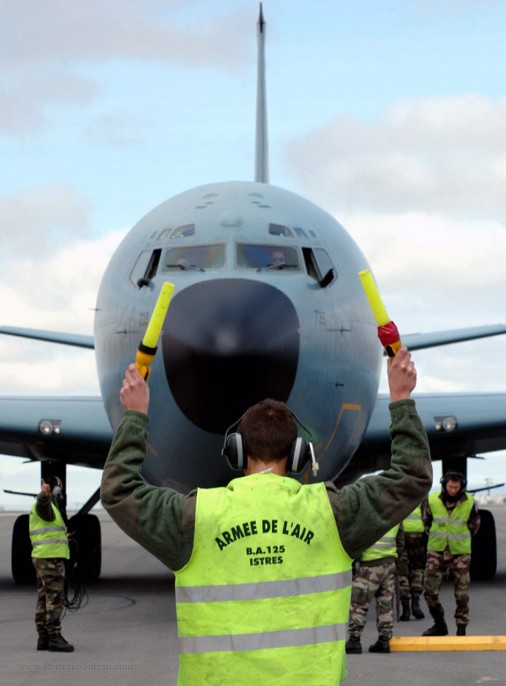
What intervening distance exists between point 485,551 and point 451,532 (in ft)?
19.5

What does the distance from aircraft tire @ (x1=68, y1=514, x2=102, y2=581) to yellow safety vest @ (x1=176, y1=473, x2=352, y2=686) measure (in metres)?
13.1

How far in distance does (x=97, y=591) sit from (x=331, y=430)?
19.5 feet

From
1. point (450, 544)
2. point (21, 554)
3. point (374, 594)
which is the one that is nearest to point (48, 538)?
point (374, 594)

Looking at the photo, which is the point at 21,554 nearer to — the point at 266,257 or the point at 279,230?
the point at 279,230

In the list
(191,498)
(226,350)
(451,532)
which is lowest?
(451,532)

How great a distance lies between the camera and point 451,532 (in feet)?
36.6

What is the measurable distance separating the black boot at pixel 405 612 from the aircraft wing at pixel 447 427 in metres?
2.32

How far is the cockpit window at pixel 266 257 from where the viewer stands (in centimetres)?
1074

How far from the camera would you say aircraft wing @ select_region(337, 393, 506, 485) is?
1480 cm

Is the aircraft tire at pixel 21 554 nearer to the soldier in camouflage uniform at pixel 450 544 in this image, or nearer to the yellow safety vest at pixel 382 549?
the soldier in camouflage uniform at pixel 450 544

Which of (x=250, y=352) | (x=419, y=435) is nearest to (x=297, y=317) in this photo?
(x=250, y=352)

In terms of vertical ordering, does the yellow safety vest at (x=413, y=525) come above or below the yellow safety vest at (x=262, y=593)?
below

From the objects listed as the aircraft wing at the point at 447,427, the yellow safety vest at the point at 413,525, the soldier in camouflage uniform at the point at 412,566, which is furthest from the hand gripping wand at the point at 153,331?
the aircraft wing at the point at 447,427

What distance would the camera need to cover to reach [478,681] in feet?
27.0
